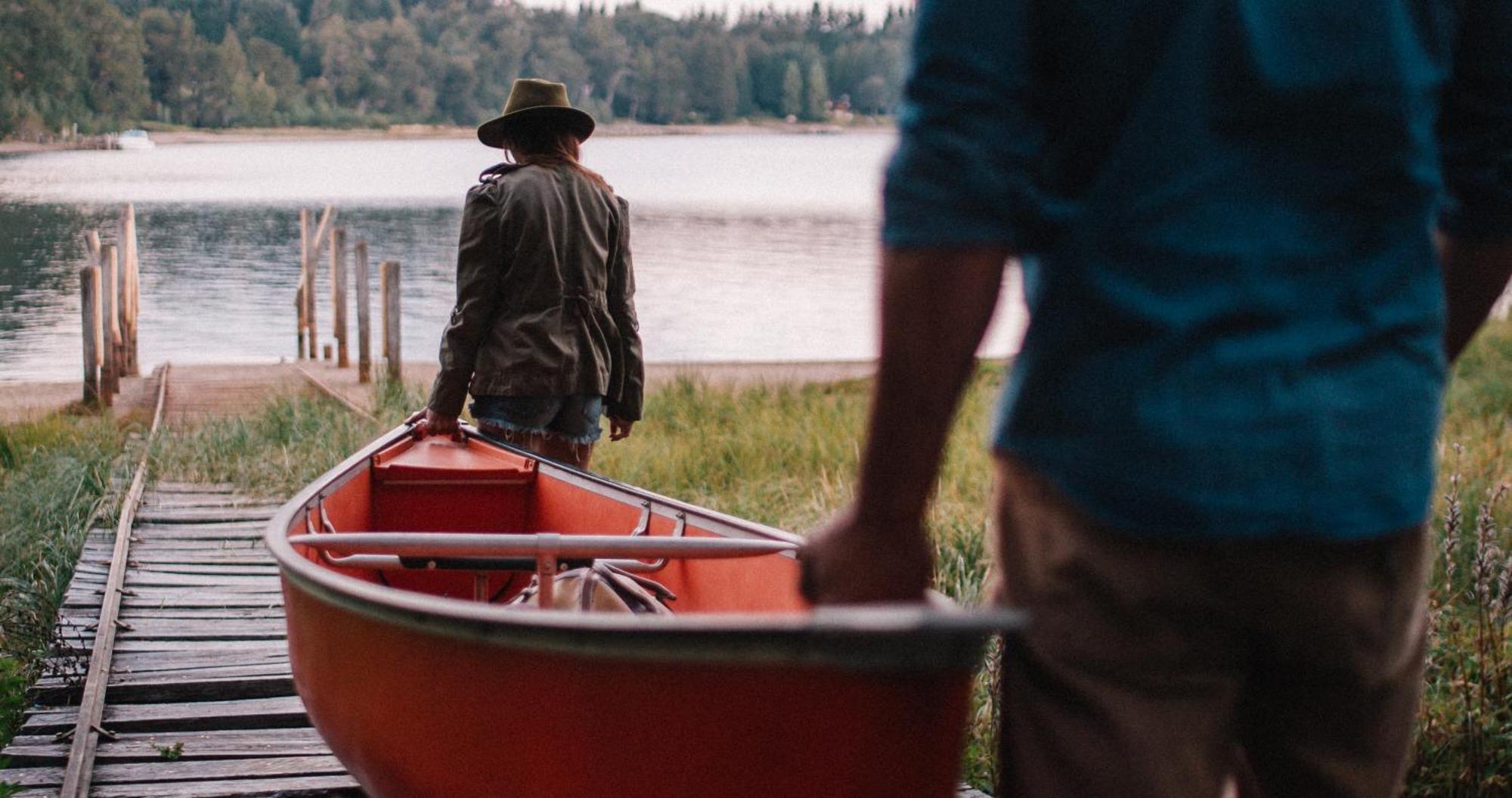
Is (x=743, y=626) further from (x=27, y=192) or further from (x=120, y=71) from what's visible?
(x=120, y=71)

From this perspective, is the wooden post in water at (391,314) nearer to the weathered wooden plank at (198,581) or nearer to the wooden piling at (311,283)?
the wooden piling at (311,283)

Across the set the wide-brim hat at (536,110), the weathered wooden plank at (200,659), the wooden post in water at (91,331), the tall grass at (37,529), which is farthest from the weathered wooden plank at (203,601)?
the wooden post in water at (91,331)

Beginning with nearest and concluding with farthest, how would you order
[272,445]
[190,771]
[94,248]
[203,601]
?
[190,771]
[203,601]
[272,445]
[94,248]

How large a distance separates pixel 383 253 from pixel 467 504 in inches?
1454

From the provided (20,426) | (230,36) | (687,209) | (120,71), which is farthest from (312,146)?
(20,426)

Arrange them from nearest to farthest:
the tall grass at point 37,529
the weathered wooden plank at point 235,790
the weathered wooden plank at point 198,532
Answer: the weathered wooden plank at point 235,790 → the tall grass at point 37,529 → the weathered wooden plank at point 198,532

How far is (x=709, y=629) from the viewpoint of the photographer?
170cm

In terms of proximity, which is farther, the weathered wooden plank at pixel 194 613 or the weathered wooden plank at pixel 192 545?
the weathered wooden plank at pixel 192 545

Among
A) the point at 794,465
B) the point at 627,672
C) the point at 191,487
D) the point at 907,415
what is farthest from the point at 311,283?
the point at 907,415

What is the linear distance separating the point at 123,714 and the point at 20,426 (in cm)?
631

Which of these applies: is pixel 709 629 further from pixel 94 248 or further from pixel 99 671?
pixel 94 248

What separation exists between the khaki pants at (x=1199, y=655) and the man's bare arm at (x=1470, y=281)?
43 cm

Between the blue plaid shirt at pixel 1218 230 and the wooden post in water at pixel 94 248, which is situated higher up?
the blue plaid shirt at pixel 1218 230

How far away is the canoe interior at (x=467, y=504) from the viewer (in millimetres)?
4023
